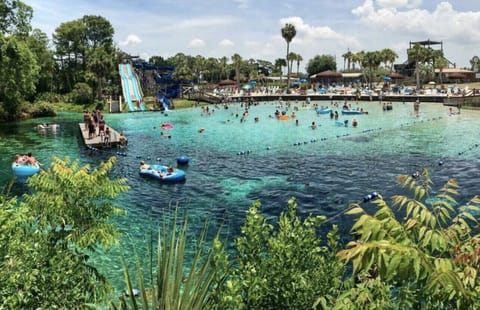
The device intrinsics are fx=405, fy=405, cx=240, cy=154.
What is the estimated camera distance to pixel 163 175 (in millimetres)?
25531

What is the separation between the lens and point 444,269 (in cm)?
344

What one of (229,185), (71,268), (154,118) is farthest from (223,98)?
(71,268)

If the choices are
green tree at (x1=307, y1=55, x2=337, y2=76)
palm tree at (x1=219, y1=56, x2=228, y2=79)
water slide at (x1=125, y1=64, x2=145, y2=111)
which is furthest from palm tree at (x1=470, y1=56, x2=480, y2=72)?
water slide at (x1=125, y1=64, x2=145, y2=111)

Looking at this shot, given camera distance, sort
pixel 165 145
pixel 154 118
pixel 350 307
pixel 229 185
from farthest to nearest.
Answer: pixel 154 118 < pixel 165 145 < pixel 229 185 < pixel 350 307

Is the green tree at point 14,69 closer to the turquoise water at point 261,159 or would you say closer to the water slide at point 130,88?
the turquoise water at point 261,159

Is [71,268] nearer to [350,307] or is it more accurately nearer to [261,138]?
[350,307]

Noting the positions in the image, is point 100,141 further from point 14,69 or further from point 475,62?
point 475,62

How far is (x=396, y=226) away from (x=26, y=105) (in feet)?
232

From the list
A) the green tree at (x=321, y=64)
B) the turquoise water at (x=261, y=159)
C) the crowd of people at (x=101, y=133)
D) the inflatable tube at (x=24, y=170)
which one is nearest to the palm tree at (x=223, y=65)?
the green tree at (x=321, y=64)

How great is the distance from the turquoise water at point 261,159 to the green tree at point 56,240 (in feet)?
3.18

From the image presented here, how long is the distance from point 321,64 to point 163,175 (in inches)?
5626

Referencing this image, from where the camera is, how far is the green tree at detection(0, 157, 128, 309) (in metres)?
6.16

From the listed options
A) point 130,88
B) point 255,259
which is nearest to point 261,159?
point 255,259

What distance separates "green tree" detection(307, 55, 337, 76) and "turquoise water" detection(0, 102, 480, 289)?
99.3 m
